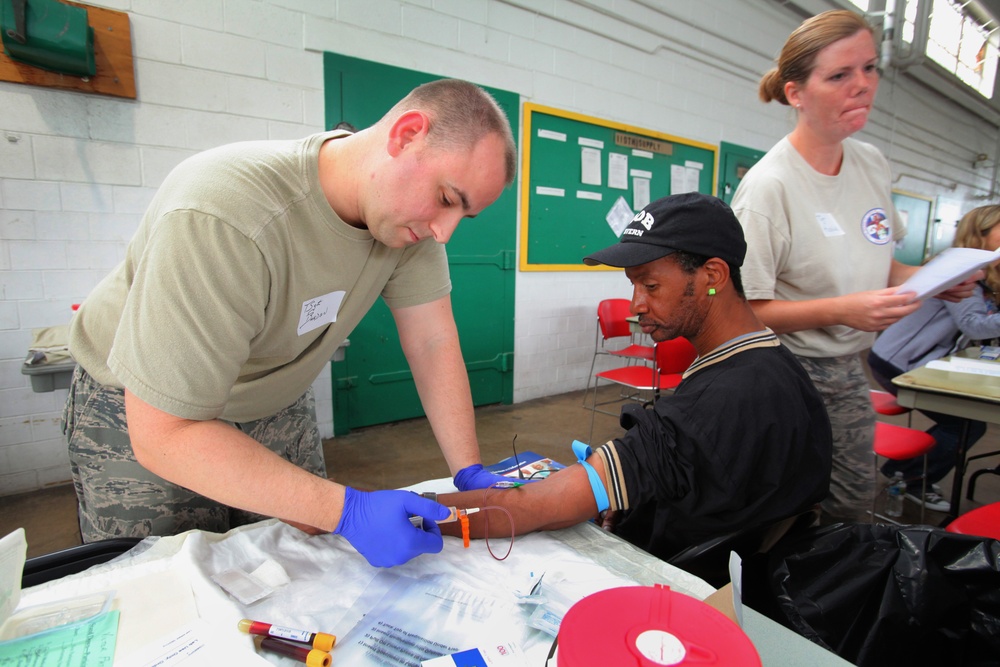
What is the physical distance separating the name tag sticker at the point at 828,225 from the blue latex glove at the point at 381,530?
1208mm

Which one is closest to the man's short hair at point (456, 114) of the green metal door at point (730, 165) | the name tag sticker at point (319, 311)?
the name tag sticker at point (319, 311)

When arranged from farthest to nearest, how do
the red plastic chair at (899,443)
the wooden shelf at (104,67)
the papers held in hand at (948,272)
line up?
the wooden shelf at (104,67), the red plastic chair at (899,443), the papers held in hand at (948,272)

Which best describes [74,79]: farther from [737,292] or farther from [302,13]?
[737,292]

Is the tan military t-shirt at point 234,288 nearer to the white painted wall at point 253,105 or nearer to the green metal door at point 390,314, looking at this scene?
the white painted wall at point 253,105

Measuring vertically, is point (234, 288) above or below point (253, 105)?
below

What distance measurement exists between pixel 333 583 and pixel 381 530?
0.32 ft

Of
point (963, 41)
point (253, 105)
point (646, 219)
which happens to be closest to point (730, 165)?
point (253, 105)

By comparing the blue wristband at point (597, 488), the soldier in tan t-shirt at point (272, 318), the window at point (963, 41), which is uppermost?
the window at point (963, 41)

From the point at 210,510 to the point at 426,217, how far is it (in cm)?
71

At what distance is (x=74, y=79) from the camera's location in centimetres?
212

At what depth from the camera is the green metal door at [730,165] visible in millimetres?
4688

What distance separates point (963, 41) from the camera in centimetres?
722

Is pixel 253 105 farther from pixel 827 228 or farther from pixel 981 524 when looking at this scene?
pixel 981 524

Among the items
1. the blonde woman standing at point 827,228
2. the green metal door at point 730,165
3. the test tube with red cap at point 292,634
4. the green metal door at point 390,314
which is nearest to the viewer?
the test tube with red cap at point 292,634
